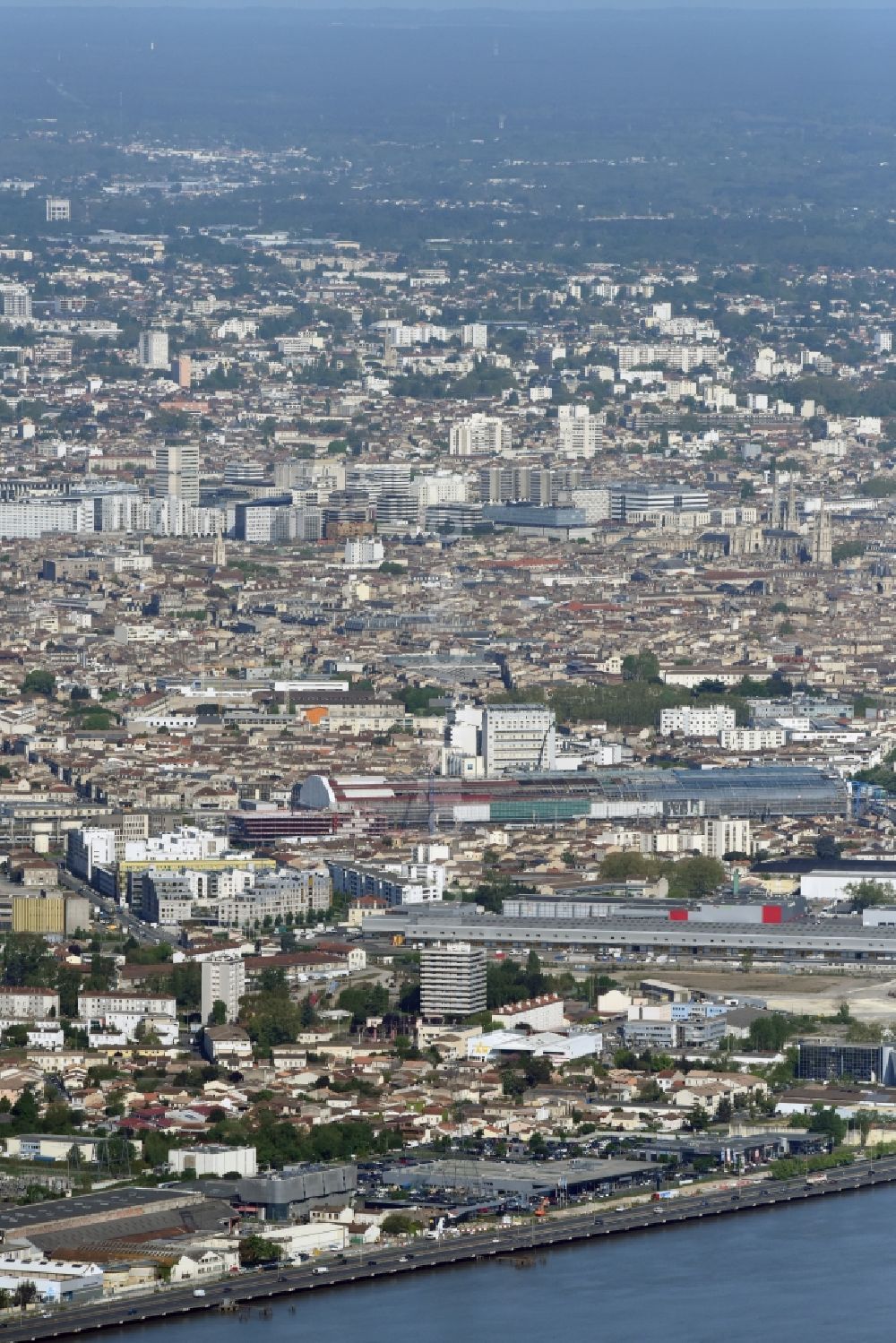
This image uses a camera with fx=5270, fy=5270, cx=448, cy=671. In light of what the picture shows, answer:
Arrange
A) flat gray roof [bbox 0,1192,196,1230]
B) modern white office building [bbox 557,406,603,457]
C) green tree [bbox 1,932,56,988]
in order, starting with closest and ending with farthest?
flat gray roof [bbox 0,1192,196,1230] < green tree [bbox 1,932,56,988] < modern white office building [bbox 557,406,603,457]

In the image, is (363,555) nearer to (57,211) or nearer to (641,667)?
(641,667)

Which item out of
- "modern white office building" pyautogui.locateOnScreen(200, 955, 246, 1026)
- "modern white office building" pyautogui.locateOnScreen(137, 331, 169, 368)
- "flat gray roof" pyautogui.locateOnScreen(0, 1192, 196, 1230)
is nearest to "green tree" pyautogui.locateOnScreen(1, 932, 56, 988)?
"modern white office building" pyautogui.locateOnScreen(200, 955, 246, 1026)

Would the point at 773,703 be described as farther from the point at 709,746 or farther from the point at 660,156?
the point at 660,156

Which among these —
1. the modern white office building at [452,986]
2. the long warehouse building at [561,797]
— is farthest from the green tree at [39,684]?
the modern white office building at [452,986]

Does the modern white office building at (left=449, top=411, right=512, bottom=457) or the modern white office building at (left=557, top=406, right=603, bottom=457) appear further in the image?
the modern white office building at (left=557, top=406, right=603, bottom=457)

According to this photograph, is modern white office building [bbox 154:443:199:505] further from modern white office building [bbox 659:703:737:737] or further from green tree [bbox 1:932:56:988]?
green tree [bbox 1:932:56:988]

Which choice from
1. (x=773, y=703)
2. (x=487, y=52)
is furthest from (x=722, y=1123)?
(x=487, y=52)
